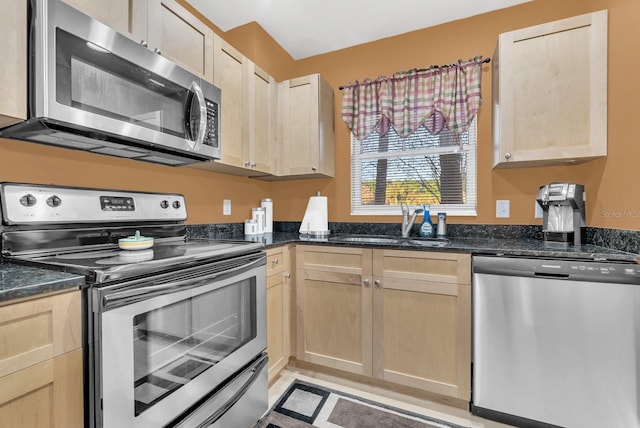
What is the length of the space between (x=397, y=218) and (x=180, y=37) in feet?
6.26

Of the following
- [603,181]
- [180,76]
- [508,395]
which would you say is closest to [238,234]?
[180,76]

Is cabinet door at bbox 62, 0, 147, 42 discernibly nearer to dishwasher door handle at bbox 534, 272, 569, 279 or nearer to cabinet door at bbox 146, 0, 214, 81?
cabinet door at bbox 146, 0, 214, 81

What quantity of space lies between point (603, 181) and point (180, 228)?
2465mm

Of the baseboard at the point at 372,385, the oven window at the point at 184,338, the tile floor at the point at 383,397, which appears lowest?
the tile floor at the point at 383,397

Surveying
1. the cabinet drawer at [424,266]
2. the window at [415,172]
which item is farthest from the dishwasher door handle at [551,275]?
the window at [415,172]

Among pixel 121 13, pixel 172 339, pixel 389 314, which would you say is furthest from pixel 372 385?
pixel 121 13

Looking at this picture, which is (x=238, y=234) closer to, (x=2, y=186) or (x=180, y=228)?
(x=180, y=228)

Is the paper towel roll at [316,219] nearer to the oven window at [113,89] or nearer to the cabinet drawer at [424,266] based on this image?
the cabinet drawer at [424,266]

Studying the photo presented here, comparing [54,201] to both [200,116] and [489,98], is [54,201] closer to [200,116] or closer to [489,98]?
[200,116]

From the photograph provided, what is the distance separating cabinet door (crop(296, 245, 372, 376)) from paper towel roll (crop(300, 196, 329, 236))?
1.13 feet

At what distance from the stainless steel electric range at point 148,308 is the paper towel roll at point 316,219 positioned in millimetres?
825

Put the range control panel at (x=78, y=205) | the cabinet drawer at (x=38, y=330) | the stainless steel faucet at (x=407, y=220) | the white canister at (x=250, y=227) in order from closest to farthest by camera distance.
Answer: the cabinet drawer at (x=38, y=330), the range control panel at (x=78, y=205), the stainless steel faucet at (x=407, y=220), the white canister at (x=250, y=227)

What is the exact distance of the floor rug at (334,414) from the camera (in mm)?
1598

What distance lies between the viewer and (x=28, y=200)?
A: 114cm
